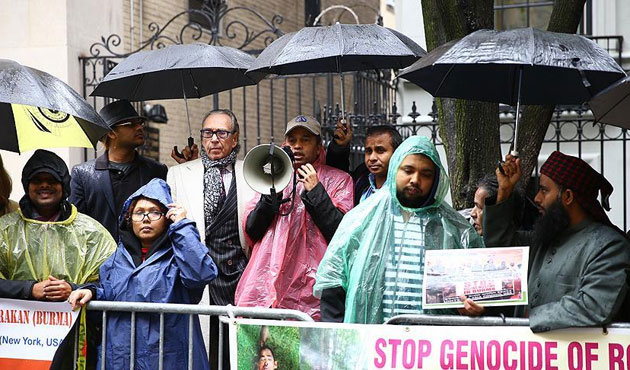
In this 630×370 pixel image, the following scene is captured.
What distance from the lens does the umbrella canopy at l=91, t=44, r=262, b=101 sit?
700 cm

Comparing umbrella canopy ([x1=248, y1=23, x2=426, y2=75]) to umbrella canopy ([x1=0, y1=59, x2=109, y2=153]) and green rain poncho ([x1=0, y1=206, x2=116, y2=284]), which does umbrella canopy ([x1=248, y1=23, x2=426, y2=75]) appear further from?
green rain poncho ([x1=0, y1=206, x2=116, y2=284])

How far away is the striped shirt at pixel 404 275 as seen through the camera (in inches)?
199

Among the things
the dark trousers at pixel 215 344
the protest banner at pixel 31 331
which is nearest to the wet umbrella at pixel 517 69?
the dark trousers at pixel 215 344

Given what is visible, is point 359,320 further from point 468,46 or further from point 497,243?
point 468,46

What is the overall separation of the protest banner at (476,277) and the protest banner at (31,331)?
2071 mm

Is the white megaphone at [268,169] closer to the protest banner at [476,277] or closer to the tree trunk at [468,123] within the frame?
the protest banner at [476,277]

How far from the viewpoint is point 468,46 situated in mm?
5230

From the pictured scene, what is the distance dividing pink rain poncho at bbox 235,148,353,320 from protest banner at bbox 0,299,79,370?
1049 mm

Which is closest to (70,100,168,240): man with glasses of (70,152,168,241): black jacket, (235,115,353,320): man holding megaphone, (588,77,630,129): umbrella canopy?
(70,152,168,241): black jacket

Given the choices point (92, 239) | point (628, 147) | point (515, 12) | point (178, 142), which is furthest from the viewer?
point (178, 142)

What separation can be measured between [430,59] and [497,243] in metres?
1.04

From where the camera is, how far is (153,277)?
5.62m

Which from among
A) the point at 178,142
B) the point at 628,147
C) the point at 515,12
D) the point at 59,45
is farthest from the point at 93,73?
the point at 628,147

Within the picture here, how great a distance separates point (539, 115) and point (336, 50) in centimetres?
182
